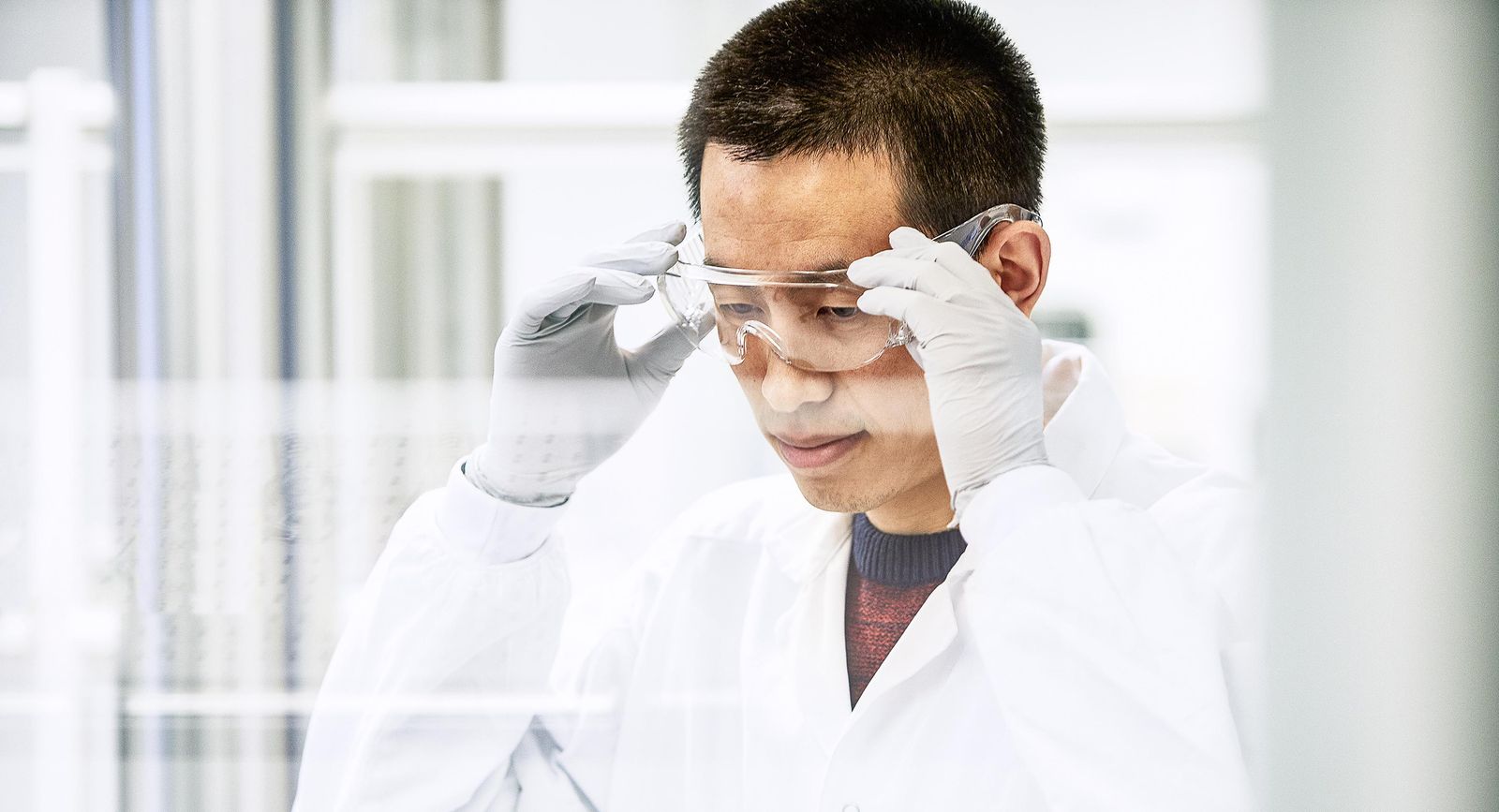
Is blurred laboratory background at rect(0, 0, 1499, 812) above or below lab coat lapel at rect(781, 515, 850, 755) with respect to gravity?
above

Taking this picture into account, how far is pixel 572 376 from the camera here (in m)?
1.09

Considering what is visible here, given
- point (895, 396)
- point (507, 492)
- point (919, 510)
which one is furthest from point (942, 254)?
point (507, 492)

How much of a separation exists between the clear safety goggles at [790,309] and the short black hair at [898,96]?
4 centimetres

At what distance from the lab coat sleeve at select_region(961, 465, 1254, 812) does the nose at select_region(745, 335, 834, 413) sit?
0.60ft

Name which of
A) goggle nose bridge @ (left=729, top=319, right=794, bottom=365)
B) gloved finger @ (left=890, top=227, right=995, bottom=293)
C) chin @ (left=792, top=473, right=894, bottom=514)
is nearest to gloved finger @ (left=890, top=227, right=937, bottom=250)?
gloved finger @ (left=890, top=227, right=995, bottom=293)

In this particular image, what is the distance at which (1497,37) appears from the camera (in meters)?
1.03

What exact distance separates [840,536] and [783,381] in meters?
0.19

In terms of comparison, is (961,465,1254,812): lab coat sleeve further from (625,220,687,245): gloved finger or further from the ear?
(625,220,687,245): gloved finger

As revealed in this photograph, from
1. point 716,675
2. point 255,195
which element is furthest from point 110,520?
point 716,675

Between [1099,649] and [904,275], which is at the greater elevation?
[904,275]

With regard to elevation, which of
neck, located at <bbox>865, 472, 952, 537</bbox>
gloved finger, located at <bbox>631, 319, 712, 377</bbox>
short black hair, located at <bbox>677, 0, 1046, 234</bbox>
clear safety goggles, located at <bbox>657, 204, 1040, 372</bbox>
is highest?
short black hair, located at <bbox>677, 0, 1046, 234</bbox>

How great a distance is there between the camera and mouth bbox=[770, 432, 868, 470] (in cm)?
108

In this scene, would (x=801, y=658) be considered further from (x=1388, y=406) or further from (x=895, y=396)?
(x=1388, y=406)

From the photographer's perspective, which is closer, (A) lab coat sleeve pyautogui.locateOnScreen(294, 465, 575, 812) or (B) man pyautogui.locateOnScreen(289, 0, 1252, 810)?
(B) man pyautogui.locateOnScreen(289, 0, 1252, 810)
